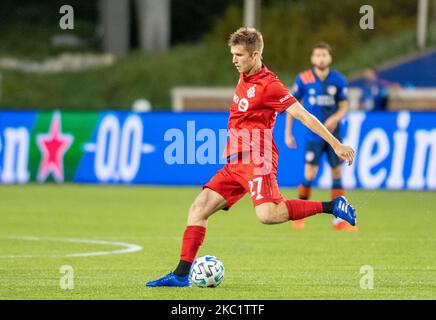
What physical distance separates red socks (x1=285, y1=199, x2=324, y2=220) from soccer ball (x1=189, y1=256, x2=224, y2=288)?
764mm

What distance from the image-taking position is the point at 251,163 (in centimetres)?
1099

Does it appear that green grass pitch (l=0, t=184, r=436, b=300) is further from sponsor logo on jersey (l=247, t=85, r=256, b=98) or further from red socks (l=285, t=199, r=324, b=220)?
sponsor logo on jersey (l=247, t=85, r=256, b=98)

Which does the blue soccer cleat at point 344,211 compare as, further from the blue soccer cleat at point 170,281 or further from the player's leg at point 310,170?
the player's leg at point 310,170

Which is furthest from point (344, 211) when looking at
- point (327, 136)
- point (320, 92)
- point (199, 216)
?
point (320, 92)

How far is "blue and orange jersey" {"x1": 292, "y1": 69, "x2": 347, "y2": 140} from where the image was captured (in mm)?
17016

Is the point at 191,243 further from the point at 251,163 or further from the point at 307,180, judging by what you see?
the point at 307,180

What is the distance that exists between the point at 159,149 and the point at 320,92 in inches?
289

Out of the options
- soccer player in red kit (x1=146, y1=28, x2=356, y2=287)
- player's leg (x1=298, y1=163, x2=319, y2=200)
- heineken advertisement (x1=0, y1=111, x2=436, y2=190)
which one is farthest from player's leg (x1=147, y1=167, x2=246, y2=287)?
heineken advertisement (x1=0, y1=111, x2=436, y2=190)

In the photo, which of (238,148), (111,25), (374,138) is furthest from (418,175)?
(111,25)

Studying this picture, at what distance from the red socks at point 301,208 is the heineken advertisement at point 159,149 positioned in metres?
11.5

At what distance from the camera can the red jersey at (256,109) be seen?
10.8 m

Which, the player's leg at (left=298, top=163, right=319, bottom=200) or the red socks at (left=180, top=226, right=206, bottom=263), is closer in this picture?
the red socks at (left=180, top=226, right=206, bottom=263)
